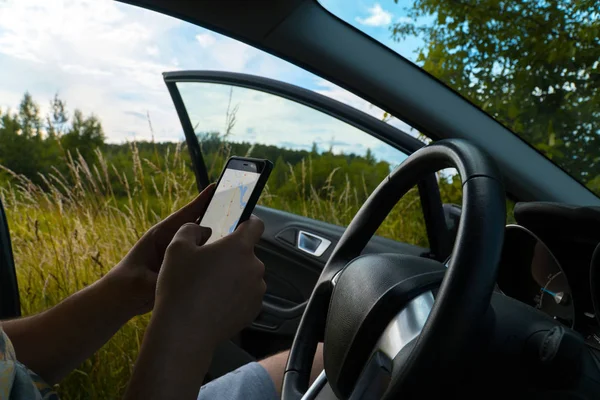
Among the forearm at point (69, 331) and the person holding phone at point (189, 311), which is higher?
the person holding phone at point (189, 311)

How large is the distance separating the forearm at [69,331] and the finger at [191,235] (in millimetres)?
369

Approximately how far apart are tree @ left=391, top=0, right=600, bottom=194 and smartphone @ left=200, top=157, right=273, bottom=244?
3.10ft

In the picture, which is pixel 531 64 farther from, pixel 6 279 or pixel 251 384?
pixel 6 279

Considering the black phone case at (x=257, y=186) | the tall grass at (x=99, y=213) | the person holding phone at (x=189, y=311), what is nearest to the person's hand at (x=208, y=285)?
the person holding phone at (x=189, y=311)

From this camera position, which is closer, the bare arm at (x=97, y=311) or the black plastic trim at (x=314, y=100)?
the bare arm at (x=97, y=311)

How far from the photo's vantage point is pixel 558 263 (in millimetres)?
1210

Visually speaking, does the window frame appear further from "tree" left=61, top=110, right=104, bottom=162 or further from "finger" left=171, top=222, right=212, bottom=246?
"tree" left=61, top=110, right=104, bottom=162

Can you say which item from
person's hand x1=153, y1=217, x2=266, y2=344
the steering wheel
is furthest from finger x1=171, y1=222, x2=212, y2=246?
the steering wheel

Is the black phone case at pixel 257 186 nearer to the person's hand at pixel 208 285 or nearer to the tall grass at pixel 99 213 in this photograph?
the person's hand at pixel 208 285

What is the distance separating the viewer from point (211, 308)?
2.98ft

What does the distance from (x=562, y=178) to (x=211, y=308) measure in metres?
1.06

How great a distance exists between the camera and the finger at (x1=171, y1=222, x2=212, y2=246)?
923 mm

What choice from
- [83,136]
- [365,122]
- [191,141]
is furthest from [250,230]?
[83,136]

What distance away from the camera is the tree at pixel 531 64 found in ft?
6.85
